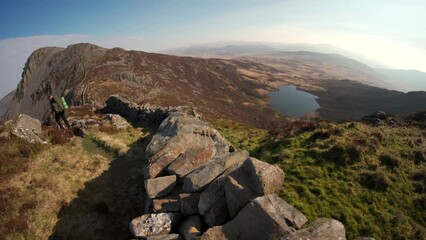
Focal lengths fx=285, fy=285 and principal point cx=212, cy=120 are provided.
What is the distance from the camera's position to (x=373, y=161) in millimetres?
19578

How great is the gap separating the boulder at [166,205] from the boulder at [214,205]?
5.91ft

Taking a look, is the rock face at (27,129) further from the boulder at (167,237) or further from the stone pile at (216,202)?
the boulder at (167,237)

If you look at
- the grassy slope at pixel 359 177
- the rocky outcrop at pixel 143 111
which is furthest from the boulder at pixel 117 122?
the grassy slope at pixel 359 177

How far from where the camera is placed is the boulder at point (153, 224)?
14.1 m

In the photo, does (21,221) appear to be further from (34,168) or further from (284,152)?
(284,152)

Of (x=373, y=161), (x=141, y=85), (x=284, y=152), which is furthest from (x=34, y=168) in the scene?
(x=141, y=85)

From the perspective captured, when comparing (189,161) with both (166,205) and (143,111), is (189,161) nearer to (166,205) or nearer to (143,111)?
(166,205)

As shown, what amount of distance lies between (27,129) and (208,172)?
1923 cm

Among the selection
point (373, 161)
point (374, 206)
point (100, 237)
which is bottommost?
point (100, 237)

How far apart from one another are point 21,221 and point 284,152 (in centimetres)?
1758

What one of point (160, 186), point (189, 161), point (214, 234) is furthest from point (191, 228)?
point (189, 161)

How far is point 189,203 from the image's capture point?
48.7ft

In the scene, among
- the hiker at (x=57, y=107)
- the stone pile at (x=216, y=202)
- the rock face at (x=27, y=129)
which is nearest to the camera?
the stone pile at (x=216, y=202)

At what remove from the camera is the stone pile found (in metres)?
11.6
